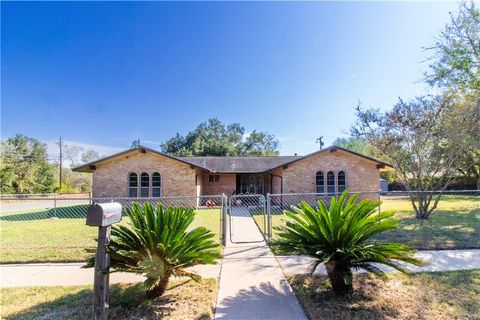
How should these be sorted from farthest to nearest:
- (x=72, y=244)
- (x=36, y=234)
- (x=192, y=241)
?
(x=36, y=234), (x=72, y=244), (x=192, y=241)

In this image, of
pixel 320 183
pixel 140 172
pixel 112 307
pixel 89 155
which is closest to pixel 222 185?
pixel 140 172

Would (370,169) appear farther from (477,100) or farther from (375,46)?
(375,46)

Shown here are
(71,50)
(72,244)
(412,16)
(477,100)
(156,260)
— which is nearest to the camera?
(156,260)

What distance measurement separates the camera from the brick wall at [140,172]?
16156 millimetres

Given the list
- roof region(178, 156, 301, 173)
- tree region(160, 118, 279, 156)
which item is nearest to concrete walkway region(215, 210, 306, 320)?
roof region(178, 156, 301, 173)

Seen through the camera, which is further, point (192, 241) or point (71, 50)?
point (71, 50)

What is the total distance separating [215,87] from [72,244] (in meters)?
15.8

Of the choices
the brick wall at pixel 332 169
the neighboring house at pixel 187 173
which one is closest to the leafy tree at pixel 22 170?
the neighboring house at pixel 187 173

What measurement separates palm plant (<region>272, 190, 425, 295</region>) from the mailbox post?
7.71 ft

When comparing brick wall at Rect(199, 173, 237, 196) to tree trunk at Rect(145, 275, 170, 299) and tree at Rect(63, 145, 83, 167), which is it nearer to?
tree trunk at Rect(145, 275, 170, 299)

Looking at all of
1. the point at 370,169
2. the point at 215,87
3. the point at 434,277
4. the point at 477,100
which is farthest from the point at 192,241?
the point at 215,87

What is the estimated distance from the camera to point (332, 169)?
17.0m

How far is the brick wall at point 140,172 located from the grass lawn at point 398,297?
41.7ft

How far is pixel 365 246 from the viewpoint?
339 cm
